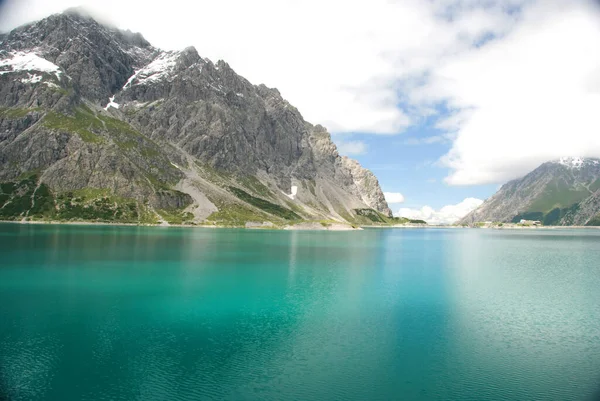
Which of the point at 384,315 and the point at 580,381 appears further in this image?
the point at 384,315

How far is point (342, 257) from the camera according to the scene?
11025cm

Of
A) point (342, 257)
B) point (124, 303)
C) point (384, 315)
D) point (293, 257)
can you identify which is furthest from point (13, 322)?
point (342, 257)

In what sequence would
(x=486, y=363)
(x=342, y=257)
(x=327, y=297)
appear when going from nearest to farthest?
(x=486, y=363) → (x=327, y=297) → (x=342, y=257)

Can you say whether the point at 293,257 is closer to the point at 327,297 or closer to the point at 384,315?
the point at 327,297

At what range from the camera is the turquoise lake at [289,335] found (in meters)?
28.2

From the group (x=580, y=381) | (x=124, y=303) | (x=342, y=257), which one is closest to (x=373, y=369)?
(x=580, y=381)

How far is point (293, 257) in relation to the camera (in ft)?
349

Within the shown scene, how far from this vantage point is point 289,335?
39469 mm

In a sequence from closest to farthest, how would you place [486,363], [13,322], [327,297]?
[486,363]
[13,322]
[327,297]

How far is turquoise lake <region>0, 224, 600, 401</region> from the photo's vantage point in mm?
28203

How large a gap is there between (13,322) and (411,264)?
264 feet

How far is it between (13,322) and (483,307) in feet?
173

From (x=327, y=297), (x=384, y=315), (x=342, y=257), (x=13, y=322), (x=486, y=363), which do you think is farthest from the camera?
(x=342, y=257)

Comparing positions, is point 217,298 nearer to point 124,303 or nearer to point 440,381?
point 124,303
